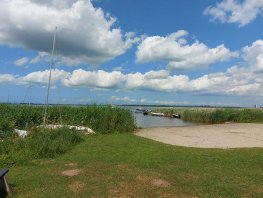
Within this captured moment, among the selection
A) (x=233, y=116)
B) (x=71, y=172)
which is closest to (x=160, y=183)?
(x=71, y=172)

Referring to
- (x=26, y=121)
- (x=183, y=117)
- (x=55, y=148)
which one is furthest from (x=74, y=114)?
(x=183, y=117)

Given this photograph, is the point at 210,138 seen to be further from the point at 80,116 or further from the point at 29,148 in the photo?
the point at 29,148

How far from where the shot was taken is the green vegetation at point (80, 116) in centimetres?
2053

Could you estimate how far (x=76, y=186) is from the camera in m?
7.48

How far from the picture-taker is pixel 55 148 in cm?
1177

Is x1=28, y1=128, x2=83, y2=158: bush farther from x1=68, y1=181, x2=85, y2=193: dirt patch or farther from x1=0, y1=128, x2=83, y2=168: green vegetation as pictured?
x1=68, y1=181, x2=85, y2=193: dirt patch

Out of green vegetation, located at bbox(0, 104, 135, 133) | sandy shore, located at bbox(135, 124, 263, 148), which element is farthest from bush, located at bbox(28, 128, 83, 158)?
green vegetation, located at bbox(0, 104, 135, 133)

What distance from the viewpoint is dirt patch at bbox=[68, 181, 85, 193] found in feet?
23.6

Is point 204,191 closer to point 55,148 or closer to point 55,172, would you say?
point 55,172

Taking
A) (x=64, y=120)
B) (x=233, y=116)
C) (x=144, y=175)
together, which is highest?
(x=233, y=116)

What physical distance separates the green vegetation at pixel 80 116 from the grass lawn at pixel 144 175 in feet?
28.8

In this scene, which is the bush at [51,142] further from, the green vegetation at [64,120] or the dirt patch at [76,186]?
the dirt patch at [76,186]

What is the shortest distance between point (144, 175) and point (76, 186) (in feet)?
6.24

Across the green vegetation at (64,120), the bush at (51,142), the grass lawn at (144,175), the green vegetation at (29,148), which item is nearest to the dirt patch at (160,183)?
the grass lawn at (144,175)
